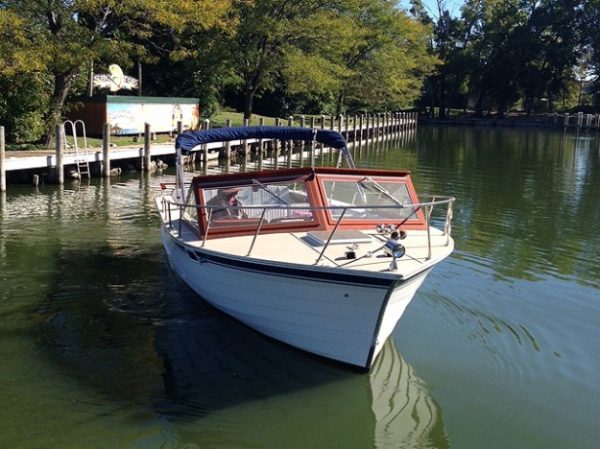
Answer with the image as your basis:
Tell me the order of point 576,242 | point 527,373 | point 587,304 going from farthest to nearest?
point 576,242 < point 587,304 < point 527,373

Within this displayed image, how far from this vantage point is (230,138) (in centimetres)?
1148

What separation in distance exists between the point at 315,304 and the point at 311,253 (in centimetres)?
67

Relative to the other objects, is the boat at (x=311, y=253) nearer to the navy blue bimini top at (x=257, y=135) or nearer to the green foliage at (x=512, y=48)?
the navy blue bimini top at (x=257, y=135)

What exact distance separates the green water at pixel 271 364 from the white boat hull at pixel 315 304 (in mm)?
325

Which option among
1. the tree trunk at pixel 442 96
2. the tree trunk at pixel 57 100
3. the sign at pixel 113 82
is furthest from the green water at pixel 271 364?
the tree trunk at pixel 442 96

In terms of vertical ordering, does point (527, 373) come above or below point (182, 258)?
below

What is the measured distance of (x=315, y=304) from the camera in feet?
25.0

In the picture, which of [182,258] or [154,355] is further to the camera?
[182,258]

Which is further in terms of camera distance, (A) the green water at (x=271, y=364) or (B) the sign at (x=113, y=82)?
(B) the sign at (x=113, y=82)

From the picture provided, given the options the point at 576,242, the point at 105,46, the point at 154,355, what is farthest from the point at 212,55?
the point at 154,355

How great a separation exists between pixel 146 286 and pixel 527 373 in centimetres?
609

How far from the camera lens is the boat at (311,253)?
7.42m

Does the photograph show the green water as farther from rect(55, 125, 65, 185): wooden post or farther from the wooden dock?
rect(55, 125, 65, 185): wooden post

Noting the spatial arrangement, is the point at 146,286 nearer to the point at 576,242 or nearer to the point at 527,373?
the point at 527,373
